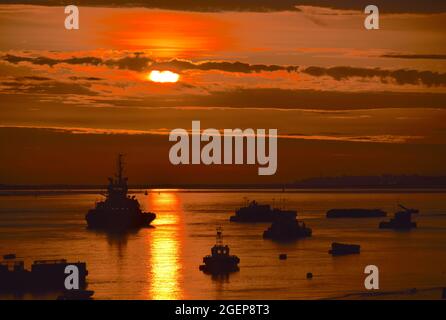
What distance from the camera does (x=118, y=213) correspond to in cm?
8362

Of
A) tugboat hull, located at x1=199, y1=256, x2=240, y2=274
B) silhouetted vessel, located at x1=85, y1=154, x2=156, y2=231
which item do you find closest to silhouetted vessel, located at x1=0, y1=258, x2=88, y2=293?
tugboat hull, located at x1=199, y1=256, x2=240, y2=274

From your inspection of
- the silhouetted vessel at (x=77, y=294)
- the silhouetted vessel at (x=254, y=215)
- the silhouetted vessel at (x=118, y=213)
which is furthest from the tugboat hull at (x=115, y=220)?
the silhouetted vessel at (x=77, y=294)

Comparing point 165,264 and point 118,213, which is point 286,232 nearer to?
point 118,213

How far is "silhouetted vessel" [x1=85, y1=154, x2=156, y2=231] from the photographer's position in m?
83.5

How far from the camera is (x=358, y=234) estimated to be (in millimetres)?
80562

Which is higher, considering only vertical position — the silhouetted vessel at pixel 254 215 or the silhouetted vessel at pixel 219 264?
the silhouetted vessel at pixel 254 215

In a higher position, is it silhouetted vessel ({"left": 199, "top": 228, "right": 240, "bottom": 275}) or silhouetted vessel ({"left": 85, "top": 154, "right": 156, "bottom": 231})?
silhouetted vessel ({"left": 85, "top": 154, "right": 156, "bottom": 231})

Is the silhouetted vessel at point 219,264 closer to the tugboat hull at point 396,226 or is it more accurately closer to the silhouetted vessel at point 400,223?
the tugboat hull at point 396,226

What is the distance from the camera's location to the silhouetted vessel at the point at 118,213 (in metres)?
83.5

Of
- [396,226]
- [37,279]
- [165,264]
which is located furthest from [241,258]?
[396,226]

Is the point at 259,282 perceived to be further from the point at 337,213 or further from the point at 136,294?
the point at 337,213

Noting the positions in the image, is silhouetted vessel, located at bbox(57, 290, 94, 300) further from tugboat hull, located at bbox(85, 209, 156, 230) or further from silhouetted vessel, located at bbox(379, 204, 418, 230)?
silhouetted vessel, located at bbox(379, 204, 418, 230)
